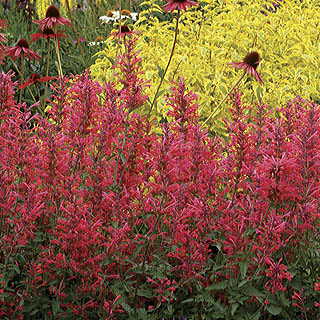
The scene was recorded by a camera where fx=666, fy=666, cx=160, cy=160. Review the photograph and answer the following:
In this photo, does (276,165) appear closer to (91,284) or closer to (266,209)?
(266,209)

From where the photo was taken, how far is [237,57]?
530 centimetres

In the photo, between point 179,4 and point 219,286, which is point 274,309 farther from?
point 179,4

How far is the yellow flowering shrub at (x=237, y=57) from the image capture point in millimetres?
4887

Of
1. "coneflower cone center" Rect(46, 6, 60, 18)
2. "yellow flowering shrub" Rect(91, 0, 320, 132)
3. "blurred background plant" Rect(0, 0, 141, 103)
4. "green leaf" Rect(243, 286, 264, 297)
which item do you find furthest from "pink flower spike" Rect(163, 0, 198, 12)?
"blurred background plant" Rect(0, 0, 141, 103)

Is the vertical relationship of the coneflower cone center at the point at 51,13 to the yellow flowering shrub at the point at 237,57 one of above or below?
above

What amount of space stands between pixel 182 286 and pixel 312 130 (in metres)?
0.82

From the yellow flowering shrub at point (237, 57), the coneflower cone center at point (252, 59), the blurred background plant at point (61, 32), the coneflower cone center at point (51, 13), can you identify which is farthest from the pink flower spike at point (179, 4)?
the blurred background plant at point (61, 32)

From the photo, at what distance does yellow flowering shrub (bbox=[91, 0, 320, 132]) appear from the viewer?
16.0 feet

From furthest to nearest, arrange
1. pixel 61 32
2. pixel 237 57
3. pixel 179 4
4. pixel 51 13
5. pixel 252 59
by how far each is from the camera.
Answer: pixel 61 32 < pixel 237 57 < pixel 51 13 < pixel 252 59 < pixel 179 4

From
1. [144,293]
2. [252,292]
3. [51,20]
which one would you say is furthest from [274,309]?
[51,20]

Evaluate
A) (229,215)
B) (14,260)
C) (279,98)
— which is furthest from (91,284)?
(279,98)

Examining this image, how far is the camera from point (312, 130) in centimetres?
263

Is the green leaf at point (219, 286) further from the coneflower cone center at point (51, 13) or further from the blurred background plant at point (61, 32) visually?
the blurred background plant at point (61, 32)

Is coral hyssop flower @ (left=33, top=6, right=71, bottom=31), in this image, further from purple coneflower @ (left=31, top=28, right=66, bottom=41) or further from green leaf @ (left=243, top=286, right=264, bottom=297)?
green leaf @ (left=243, top=286, right=264, bottom=297)
